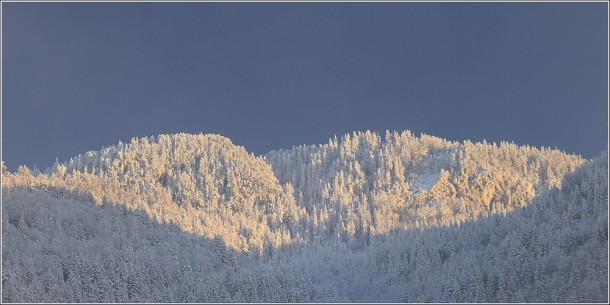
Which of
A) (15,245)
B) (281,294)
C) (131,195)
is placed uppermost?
(131,195)

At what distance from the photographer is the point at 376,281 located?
149250 millimetres

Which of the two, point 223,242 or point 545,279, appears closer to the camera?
point 545,279

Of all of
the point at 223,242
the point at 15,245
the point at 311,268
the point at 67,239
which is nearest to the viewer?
the point at 15,245

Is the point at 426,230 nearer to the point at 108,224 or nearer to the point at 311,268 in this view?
the point at 311,268

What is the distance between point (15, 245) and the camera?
405ft

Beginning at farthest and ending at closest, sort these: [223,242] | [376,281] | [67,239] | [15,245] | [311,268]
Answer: [223,242]
[311,268]
[376,281]
[67,239]
[15,245]

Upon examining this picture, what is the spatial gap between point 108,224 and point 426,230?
72.6 metres

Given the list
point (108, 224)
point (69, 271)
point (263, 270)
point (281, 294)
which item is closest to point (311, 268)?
point (263, 270)

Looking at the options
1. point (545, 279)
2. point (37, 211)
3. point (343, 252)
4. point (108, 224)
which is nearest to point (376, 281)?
point (343, 252)

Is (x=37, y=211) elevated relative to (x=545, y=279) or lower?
elevated

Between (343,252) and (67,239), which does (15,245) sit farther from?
(343,252)

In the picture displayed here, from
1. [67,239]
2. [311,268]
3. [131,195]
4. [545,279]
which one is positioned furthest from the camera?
[131,195]

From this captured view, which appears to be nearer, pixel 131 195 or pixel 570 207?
pixel 570 207

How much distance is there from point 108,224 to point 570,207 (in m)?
87.4
